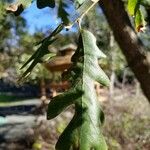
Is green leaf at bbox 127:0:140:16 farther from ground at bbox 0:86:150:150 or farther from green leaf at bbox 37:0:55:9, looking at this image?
ground at bbox 0:86:150:150

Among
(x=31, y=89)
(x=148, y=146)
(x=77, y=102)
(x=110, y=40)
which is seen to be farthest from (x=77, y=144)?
(x=31, y=89)

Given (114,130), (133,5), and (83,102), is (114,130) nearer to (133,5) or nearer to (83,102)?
(133,5)

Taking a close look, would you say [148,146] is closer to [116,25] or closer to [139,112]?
[139,112]

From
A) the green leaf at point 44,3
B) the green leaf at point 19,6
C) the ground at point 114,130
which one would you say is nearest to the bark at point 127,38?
the green leaf at point 44,3

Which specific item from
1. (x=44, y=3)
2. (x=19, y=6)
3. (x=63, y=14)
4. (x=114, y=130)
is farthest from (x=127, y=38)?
(x=114, y=130)

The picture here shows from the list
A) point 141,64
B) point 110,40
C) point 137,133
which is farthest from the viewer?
point 110,40

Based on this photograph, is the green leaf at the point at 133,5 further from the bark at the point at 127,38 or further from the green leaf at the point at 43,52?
the bark at the point at 127,38
